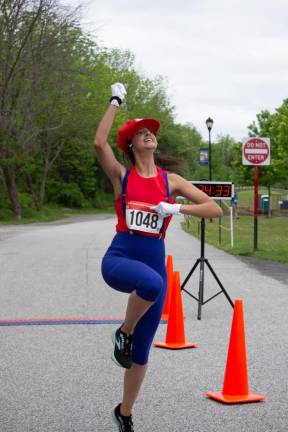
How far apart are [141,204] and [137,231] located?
159 millimetres

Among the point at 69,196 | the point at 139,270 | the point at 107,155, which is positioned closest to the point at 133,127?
the point at 107,155

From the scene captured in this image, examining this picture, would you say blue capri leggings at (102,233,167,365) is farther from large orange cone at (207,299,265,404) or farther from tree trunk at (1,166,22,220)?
tree trunk at (1,166,22,220)

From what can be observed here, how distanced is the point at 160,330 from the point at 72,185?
65981 millimetres

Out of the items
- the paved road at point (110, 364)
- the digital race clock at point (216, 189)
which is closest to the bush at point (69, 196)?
the paved road at point (110, 364)

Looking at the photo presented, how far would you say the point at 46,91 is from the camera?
4616 centimetres

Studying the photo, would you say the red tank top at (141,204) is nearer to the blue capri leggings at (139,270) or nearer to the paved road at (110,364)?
the blue capri leggings at (139,270)

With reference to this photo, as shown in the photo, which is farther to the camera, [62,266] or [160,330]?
[62,266]

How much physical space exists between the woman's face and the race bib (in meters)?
0.39

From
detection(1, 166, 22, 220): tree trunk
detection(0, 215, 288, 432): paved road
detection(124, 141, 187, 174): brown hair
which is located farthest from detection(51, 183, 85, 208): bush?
detection(124, 141, 187, 174): brown hair

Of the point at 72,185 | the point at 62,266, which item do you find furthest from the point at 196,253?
the point at 72,185

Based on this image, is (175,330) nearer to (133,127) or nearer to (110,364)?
(110,364)

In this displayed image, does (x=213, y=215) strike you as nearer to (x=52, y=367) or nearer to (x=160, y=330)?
(x=52, y=367)

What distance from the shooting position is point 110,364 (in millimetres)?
7738

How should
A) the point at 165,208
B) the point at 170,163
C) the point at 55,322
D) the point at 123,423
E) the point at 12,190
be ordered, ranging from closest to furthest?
the point at 165,208, the point at 123,423, the point at 170,163, the point at 55,322, the point at 12,190
